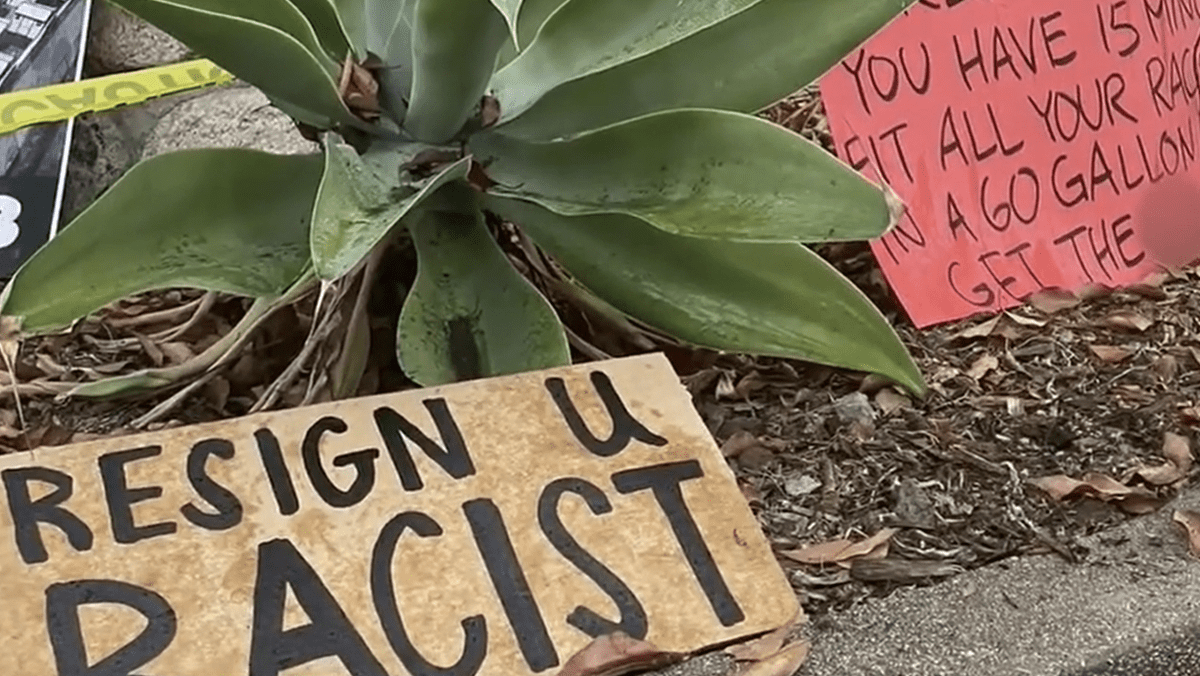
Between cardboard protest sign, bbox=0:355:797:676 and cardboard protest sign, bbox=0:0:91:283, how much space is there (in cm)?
74

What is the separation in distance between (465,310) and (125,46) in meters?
1.11

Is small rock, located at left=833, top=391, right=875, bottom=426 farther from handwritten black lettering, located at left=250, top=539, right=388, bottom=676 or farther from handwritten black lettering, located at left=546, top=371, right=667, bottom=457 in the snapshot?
handwritten black lettering, located at left=250, top=539, right=388, bottom=676

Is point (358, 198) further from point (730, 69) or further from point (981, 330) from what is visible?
point (981, 330)

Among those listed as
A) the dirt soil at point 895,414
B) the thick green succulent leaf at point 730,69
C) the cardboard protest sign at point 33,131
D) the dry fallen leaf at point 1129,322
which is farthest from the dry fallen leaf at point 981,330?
the cardboard protest sign at point 33,131

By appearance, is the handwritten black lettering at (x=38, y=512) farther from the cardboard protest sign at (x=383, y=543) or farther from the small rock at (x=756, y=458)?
the small rock at (x=756, y=458)

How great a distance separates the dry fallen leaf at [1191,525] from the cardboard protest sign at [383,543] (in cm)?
31

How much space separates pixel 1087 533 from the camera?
978mm

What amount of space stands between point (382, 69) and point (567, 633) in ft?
1.41

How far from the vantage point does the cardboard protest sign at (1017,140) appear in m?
1.27

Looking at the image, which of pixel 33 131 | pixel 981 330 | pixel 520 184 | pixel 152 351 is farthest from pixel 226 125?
pixel 981 330

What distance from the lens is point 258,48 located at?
91 cm

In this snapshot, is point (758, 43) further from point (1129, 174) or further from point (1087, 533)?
point (1129, 174)

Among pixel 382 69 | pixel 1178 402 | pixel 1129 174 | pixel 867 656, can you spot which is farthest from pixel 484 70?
pixel 1129 174

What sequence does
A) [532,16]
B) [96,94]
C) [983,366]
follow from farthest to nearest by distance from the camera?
[96,94] < [983,366] < [532,16]
